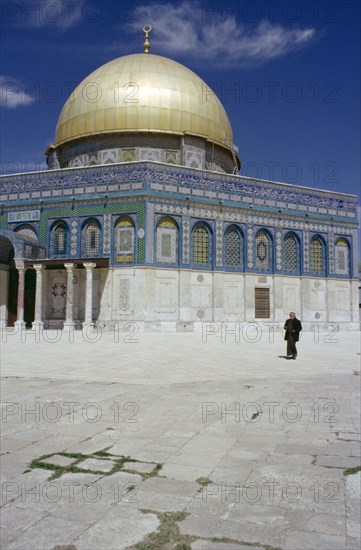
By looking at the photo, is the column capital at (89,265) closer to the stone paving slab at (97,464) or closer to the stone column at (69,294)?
the stone column at (69,294)

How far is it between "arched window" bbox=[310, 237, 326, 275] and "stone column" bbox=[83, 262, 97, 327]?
11.8m

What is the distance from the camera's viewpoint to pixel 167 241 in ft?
78.3

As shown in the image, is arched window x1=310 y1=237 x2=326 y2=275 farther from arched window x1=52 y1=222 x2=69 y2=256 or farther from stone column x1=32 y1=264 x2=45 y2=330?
stone column x1=32 y1=264 x2=45 y2=330

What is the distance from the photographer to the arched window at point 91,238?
2417 cm

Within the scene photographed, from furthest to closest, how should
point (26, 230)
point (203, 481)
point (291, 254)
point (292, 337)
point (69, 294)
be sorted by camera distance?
point (291, 254)
point (26, 230)
point (69, 294)
point (292, 337)
point (203, 481)

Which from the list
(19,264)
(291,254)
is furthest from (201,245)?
(19,264)

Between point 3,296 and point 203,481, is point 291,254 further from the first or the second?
point 203,481

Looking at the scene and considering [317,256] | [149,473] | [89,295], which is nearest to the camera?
[149,473]

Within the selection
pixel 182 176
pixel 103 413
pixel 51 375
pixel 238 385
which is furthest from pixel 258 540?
pixel 182 176

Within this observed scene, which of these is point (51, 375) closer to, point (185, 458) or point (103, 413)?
point (103, 413)

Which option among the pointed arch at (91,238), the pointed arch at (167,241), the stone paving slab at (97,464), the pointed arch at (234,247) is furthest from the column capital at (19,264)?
the stone paving slab at (97,464)

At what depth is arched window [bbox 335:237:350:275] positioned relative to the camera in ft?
92.3

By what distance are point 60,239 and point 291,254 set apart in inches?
460

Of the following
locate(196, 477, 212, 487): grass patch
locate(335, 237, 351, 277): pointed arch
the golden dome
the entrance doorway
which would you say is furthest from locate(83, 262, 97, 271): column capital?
locate(196, 477, 212, 487): grass patch
